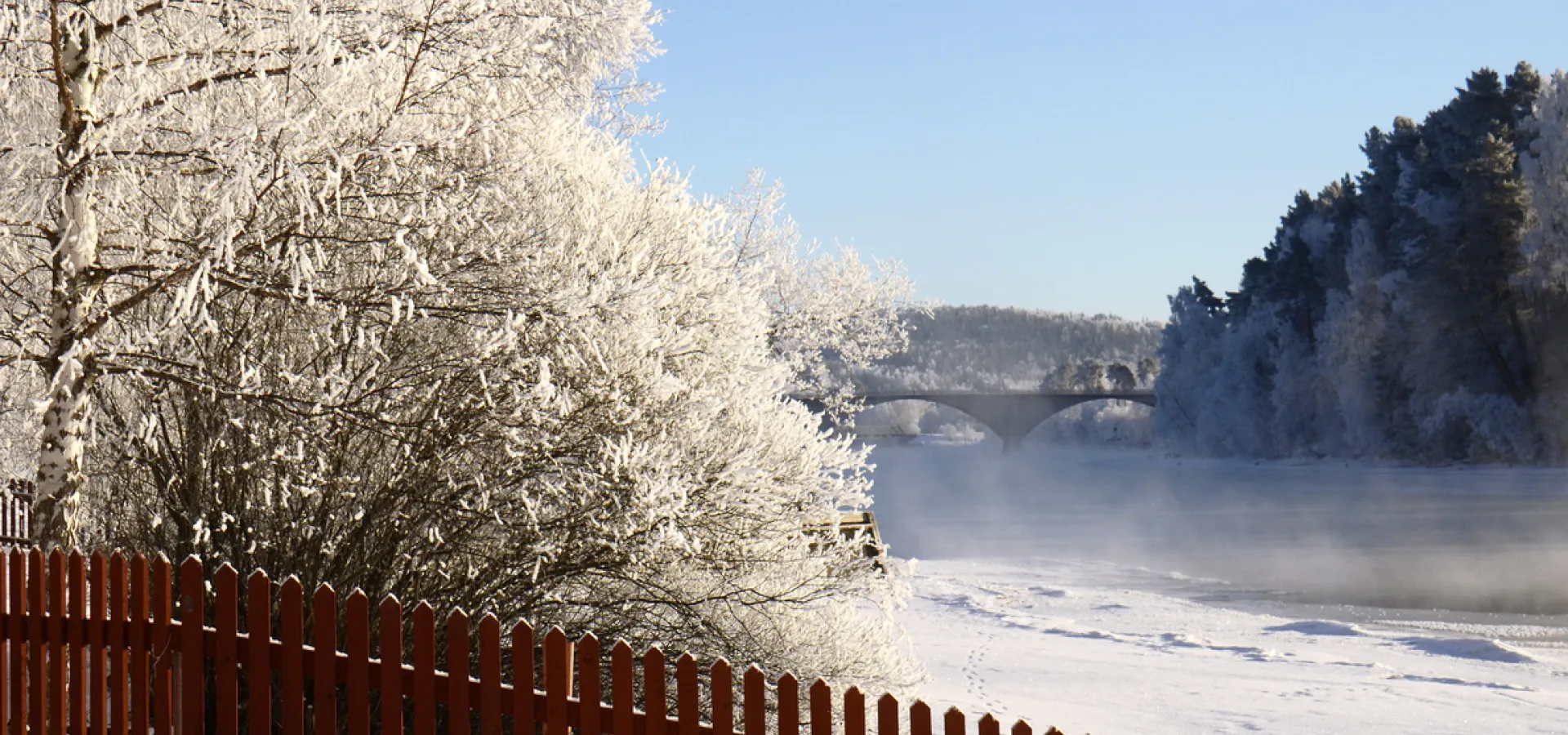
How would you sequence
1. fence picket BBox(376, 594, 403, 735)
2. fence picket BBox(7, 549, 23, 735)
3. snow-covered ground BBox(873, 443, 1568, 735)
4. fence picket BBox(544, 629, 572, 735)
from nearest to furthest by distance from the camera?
fence picket BBox(544, 629, 572, 735) < fence picket BBox(376, 594, 403, 735) < fence picket BBox(7, 549, 23, 735) < snow-covered ground BBox(873, 443, 1568, 735)

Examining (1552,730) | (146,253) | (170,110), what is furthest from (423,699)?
(1552,730)

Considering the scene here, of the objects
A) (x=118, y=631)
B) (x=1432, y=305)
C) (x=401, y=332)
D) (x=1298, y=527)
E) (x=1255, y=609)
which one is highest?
(x=1432, y=305)

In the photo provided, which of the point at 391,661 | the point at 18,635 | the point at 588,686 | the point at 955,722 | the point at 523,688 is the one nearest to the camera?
the point at 955,722

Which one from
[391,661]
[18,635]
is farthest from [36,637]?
[391,661]

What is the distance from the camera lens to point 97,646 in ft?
16.0

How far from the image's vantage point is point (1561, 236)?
43.7m

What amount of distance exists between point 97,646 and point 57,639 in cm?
21

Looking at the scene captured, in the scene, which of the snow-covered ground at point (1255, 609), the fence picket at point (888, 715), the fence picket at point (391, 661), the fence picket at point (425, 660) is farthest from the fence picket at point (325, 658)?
the snow-covered ground at point (1255, 609)

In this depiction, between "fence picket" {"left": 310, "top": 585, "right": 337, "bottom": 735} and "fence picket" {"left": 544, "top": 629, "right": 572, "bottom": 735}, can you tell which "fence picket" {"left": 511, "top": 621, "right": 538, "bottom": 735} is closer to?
"fence picket" {"left": 544, "top": 629, "right": 572, "bottom": 735}

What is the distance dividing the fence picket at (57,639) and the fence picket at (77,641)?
0.07 feet

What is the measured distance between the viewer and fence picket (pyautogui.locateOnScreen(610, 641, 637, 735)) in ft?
12.7

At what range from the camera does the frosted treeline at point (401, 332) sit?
4969 mm

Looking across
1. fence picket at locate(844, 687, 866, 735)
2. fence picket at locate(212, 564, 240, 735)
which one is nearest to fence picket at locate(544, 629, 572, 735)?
fence picket at locate(844, 687, 866, 735)

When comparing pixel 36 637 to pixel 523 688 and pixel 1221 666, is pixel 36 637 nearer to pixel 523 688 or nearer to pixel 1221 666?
pixel 523 688
